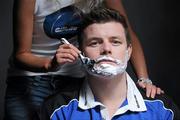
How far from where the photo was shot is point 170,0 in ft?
7.13

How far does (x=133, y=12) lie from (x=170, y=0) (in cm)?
21

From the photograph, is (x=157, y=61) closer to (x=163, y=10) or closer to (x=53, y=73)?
(x=163, y=10)

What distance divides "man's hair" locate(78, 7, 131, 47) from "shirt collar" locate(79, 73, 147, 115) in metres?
0.14

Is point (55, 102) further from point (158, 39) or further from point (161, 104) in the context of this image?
point (158, 39)

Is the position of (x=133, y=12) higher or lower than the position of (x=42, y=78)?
higher

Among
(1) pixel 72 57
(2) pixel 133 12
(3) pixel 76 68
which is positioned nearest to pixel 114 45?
(1) pixel 72 57

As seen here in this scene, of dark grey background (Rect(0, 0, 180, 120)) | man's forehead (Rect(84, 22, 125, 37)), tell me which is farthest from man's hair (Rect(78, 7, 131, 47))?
dark grey background (Rect(0, 0, 180, 120))

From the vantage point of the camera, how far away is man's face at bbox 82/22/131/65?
1142 mm

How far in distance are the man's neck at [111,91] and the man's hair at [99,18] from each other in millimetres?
129

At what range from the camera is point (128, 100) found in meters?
1.18

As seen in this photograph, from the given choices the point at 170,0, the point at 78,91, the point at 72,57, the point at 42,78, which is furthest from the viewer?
the point at 170,0

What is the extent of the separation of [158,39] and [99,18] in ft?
3.60

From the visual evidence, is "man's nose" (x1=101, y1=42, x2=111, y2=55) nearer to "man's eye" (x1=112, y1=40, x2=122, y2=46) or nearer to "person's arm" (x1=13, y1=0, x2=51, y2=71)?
"man's eye" (x1=112, y1=40, x2=122, y2=46)

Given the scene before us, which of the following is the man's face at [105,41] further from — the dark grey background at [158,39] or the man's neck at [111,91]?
the dark grey background at [158,39]
